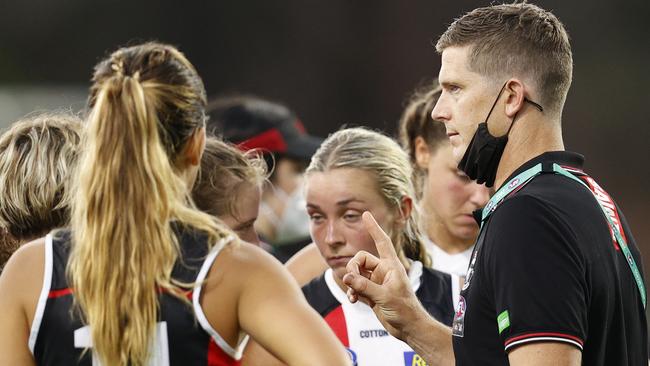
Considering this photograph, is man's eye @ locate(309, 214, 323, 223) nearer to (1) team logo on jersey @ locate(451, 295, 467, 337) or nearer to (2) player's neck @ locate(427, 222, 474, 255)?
(2) player's neck @ locate(427, 222, 474, 255)

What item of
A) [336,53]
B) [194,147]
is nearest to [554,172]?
[194,147]

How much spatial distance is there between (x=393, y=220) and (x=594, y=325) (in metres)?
1.45

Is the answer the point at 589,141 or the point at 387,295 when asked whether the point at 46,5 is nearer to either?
the point at 589,141

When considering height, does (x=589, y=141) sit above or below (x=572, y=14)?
below

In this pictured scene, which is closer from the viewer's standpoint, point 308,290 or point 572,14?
point 308,290

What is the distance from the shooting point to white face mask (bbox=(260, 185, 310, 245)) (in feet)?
21.5

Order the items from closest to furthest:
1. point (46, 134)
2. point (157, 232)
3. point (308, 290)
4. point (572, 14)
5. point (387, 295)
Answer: point (157, 232), point (387, 295), point (46, 134), point (308, 290), point (572, 14)

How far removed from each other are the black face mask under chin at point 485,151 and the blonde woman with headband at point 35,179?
3.65 feet

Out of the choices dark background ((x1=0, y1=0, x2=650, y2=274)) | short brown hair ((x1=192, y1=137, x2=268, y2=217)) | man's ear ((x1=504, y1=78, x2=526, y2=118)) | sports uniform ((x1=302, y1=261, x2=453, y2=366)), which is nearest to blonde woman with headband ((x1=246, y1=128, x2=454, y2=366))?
sports uniform ((x1=302, y1=261, x2=453, y2=366))

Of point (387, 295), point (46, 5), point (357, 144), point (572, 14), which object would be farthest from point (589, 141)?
point (387, 295)

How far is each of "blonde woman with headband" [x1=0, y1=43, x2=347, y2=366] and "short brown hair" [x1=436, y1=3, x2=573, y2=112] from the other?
0.74m

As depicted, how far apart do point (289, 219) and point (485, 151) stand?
4309mm

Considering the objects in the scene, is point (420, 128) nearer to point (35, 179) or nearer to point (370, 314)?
point (370, 314)

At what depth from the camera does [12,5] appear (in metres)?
10.3
